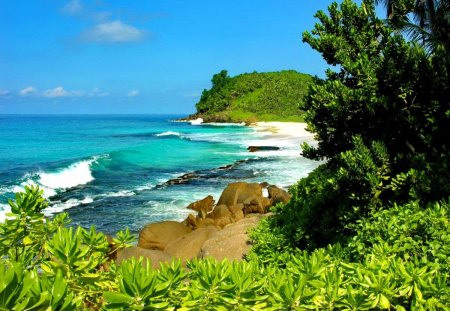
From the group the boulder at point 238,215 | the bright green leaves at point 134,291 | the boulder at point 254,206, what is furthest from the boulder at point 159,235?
the bright green leaves at point 134,291

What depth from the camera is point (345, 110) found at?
6934 millimetres

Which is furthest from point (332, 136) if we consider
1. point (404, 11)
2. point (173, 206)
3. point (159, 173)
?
point (159, 173)

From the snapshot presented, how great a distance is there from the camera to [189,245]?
1323 cm

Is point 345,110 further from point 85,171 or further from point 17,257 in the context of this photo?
point 85,171

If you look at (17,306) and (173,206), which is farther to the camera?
(173,206)

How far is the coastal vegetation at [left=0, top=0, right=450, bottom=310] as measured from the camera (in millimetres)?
3225

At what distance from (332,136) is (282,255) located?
249cm

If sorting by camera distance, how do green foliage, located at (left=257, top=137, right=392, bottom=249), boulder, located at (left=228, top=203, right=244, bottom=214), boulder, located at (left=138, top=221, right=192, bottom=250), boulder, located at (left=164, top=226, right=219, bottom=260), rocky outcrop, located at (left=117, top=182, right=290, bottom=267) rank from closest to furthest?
green foliage, located at (left=257, top=137, right=392, bottom=249) < rocky outcrop, located at (left=117, top=182, right=290, bottom=267) < boulder, located at (left=164, top=226, right=219, bottom=260) < boulder, located at (left=138, top=221, right=192, bottom=250) < boulder, located at (left=228, top=203, right=244, bottom=214)

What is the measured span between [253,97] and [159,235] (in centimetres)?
12491

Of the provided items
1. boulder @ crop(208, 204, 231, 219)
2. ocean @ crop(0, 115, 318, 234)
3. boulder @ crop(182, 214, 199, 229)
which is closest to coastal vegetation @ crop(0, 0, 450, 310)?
boulder @ crop(182, 214, 199, 229)

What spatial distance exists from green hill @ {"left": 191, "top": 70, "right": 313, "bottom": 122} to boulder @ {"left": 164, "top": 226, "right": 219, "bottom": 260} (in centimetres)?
10413

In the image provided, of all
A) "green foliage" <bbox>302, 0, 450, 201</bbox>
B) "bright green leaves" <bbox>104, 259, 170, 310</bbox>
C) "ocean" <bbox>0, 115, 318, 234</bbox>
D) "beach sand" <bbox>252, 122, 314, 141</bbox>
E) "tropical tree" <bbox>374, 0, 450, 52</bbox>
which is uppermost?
"tropical tree" <bbox>374, 0, 450, 52</bbox>

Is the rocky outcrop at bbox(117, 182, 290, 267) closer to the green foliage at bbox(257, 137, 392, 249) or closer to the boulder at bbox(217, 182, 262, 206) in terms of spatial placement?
the boulder at bbox(217, 182, 262, 206)

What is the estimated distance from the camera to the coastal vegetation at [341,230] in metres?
3.22
